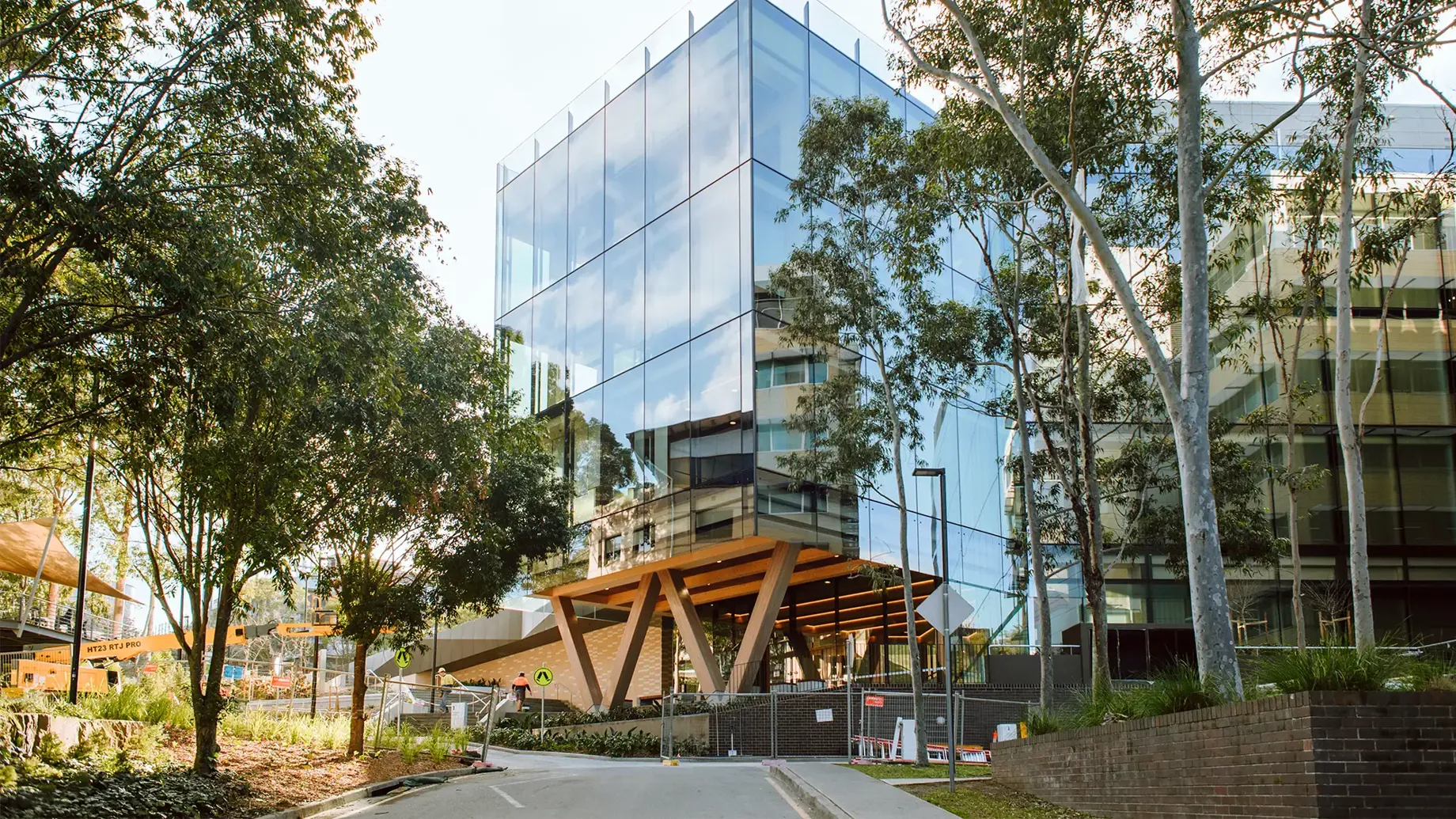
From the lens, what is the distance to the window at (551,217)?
43.0 meters

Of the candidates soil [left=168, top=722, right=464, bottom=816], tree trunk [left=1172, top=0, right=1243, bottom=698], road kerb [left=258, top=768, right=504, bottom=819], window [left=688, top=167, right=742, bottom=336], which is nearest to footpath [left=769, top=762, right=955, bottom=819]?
tree trunk [left=1172, top=0, right=1243, bottom=698]

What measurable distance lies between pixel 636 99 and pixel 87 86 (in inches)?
1119

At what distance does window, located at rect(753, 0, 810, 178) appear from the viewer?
34219 mm

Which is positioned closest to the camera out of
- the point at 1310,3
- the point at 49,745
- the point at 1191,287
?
the point at 1191,287

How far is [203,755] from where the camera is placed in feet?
53.0

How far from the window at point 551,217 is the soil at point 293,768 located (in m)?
22.4

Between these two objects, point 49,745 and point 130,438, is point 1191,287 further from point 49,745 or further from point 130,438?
point 49,745

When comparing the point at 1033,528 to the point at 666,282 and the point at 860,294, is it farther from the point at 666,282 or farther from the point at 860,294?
the point at 666,282

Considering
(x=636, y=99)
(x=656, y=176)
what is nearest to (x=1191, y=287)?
(x=656, y=176)

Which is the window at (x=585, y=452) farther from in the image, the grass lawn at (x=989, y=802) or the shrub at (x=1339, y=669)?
the shrub at (x=1339, y=669)

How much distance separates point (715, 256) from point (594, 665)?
24.8 meters

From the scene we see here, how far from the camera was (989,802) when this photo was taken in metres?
14.9

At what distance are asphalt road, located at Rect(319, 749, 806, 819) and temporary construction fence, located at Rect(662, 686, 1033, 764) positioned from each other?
608 cm

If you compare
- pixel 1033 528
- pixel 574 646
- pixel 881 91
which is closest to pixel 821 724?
pixel 1033 528
